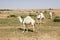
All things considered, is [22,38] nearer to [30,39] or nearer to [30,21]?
[30,39]

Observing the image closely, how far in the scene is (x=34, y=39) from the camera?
1456cm

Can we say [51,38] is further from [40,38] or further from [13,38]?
[13,38]

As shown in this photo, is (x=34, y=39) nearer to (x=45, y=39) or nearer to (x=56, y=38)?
(x=45, y=39)

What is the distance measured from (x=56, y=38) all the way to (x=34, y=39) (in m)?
1.81

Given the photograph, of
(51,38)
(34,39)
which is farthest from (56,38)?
(34,39)

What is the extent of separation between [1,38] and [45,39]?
3.51 meters

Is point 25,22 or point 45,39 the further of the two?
point 25,22

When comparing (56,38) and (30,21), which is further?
(30,21)

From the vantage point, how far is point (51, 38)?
14961 mm

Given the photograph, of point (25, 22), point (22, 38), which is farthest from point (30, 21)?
point (22, 38)

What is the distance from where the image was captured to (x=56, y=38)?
1505 cm

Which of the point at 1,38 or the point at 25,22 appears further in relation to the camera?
the point at 25,22

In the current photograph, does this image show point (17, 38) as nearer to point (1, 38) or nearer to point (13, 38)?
point (13, 38)

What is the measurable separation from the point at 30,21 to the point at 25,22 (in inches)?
25.8
